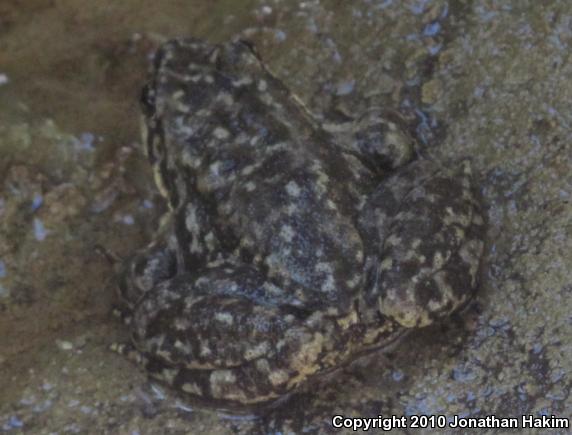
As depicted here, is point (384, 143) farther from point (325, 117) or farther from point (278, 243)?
point (278, 243)

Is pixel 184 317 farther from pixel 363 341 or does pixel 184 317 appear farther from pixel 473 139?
pixel 473 139

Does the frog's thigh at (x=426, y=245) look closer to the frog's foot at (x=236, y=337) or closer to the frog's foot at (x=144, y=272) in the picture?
the frog's foot at (x=236, y=337)

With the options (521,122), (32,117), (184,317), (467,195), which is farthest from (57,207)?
(521,122)

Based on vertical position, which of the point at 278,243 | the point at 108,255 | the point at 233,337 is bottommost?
the point at 108,255

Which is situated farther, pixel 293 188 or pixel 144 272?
pixel 144 272

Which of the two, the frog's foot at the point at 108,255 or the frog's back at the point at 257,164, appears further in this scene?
the frog's foot at the point at 108,255

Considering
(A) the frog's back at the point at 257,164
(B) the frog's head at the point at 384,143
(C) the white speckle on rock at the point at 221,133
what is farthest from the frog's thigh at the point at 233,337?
(B) the frog's head at the point at 384,143

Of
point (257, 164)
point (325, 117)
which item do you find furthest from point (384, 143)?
point (257, 164)
